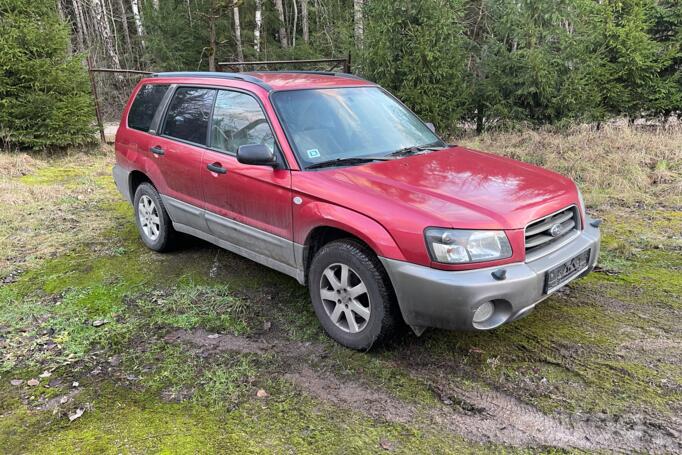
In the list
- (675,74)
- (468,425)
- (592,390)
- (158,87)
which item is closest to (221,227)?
(158,87)

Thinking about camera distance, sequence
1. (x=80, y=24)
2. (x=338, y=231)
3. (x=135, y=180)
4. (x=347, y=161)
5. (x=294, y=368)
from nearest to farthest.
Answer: (x=294, y=368), (x=338, y=231), (x=347, y=161), (x=135, y=180), (x=80, y=24)

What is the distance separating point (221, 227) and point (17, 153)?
308 inches

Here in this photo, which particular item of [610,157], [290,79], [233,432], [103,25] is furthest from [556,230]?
[103,25]

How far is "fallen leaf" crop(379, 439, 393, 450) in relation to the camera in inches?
101

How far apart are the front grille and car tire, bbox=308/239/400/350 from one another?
0.91 metres

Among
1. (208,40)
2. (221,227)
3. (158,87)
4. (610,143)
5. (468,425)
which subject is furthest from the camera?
(208,40)

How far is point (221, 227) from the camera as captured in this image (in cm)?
431

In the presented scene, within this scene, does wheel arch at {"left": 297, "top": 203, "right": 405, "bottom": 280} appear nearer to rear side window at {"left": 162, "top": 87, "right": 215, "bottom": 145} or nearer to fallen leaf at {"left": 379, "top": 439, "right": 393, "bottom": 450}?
fallen leaf at {"left": 379, "top": 439, "right": 393, "bottom": 450}

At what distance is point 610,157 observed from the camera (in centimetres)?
764

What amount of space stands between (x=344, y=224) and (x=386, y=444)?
1306 millimetres

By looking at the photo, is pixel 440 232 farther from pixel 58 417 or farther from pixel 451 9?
pixel 451 9

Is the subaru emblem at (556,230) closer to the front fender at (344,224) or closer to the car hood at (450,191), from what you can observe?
the car hood at (450,191)

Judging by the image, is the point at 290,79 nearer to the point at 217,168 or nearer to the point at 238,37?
the point at 217,168

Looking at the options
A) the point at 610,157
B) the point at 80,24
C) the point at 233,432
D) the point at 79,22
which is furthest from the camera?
the point at 80,24
